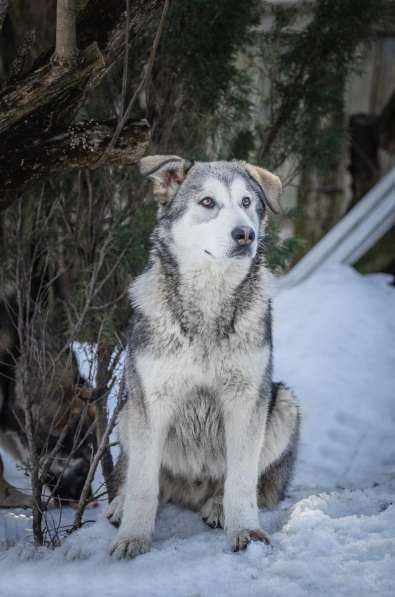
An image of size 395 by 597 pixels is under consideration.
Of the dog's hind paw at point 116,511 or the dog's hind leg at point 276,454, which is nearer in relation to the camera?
the dog's hind paw at point 116,511

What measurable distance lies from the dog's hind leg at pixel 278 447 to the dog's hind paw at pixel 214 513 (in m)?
0.30

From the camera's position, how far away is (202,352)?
3.76 metres

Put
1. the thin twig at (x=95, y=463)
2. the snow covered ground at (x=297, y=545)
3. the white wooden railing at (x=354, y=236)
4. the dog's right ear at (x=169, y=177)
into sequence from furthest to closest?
the white wooden railing at (x=354, y=236)
the thin twig at (x=95, y=463)
the dog's right ear at (x=169, y=177)
the snow covered ground at (x=297, y=545)

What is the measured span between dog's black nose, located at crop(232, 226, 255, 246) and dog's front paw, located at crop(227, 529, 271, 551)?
129 centimetres

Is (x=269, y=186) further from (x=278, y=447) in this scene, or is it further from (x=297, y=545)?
(x=297, y=545)

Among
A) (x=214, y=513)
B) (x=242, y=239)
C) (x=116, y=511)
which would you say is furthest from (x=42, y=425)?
(x=242, y=239)

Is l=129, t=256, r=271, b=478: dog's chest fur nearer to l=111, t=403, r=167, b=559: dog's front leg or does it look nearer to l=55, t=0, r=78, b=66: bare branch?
l=111, t=403, r=167, b=559: dog's front leg

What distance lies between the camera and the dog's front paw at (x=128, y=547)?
143 inches

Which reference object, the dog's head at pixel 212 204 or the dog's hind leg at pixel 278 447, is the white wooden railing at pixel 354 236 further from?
the dog's head at pixel 212 204

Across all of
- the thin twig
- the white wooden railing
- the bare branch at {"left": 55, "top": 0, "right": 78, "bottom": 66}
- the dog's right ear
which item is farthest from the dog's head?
the white wooden railing

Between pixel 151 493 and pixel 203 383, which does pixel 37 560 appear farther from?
pixel 203 383

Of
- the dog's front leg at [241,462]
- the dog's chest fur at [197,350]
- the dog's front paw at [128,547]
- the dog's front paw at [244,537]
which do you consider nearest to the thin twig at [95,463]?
the dog's chest fur at [197,350]

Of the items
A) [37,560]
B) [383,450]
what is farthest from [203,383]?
[383,450]

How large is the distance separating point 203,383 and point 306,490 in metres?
1.93
